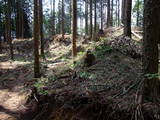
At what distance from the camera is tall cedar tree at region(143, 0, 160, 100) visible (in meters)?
5.43

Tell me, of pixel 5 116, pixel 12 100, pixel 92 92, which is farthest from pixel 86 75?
pixel 12 100

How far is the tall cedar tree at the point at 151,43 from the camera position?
5.43 metres

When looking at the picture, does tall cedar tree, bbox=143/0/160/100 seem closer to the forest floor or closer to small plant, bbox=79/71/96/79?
the forest floor

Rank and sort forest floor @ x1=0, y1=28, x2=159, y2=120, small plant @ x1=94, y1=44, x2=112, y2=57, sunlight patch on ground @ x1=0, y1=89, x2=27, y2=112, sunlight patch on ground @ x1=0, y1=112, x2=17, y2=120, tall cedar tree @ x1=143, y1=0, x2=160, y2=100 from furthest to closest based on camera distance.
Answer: small plant @ x1=94, y1=44, x2=112, y2=57 < sunlight patch on ground @ x1=0, y1=89, x2=27, y2=112 < sunlight patch on ground @ x1=0, y1=112, x2=17, y2=120 < forest floor @ x1=0, y1=28, x2=159, y2=120 < tall cedar tree @ x1=143, y1=0, x2=160, y2=100

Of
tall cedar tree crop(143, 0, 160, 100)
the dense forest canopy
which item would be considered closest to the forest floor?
the dense forest canopy

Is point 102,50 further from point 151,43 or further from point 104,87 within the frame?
point 151,43

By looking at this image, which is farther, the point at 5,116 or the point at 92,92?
the point at 5,116

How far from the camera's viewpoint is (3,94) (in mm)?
10898

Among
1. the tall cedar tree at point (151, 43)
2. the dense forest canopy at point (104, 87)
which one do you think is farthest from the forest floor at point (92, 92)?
the tall cedar tree at point (151, 43)

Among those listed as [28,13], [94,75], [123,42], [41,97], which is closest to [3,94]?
[41,97]

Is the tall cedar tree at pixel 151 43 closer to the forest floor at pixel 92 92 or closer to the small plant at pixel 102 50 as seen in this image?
the forest floor at pixel 92 92

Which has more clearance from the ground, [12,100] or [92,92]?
[92,92]

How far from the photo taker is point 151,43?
550 cm

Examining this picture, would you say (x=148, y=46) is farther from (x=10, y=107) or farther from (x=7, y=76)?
(x=7, y=76)
